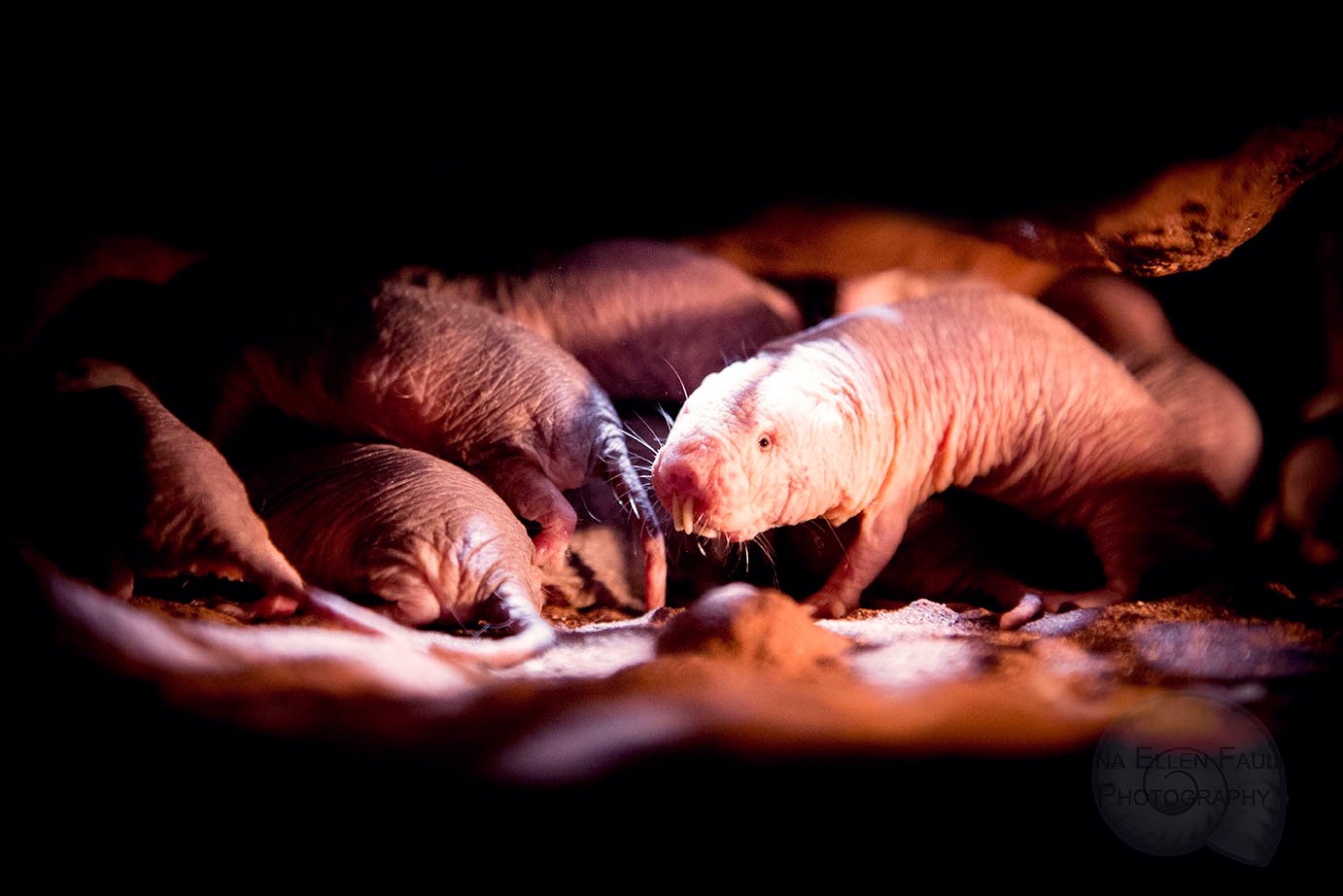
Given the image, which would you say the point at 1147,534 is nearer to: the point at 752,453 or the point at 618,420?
the point at 752,453

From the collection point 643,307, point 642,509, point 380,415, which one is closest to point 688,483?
point 642,509

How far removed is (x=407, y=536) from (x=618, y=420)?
112 cm

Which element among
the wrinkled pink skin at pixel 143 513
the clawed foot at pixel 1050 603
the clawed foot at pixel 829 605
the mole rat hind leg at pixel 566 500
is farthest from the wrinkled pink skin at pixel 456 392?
the clawed foot at pixel 1050 603

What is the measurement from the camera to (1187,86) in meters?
2.27

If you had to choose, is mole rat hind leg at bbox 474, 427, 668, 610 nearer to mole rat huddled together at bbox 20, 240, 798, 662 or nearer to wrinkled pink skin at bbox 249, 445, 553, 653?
mole rat huddled together at bbox 20, 240, 798, 662

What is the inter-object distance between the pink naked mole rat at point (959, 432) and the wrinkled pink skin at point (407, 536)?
0.58m

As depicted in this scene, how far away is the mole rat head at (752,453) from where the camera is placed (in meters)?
2.68

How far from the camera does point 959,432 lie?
3.28 meters

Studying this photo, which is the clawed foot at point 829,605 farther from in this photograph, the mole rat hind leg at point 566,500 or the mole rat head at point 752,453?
the mole rat hind leg at point 566,500

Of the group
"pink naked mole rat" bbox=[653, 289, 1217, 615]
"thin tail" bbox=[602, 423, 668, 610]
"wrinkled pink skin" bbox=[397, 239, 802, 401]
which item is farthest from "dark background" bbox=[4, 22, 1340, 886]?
"thin tail" bbox=[602, 423, 668, 610]

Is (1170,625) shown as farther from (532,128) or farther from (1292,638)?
(532,128)

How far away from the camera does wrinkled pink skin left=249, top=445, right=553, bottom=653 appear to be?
254 cm

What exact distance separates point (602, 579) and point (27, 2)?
256 centimetres

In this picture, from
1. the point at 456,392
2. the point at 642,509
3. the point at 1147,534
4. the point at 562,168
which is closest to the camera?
the point at 562,168
